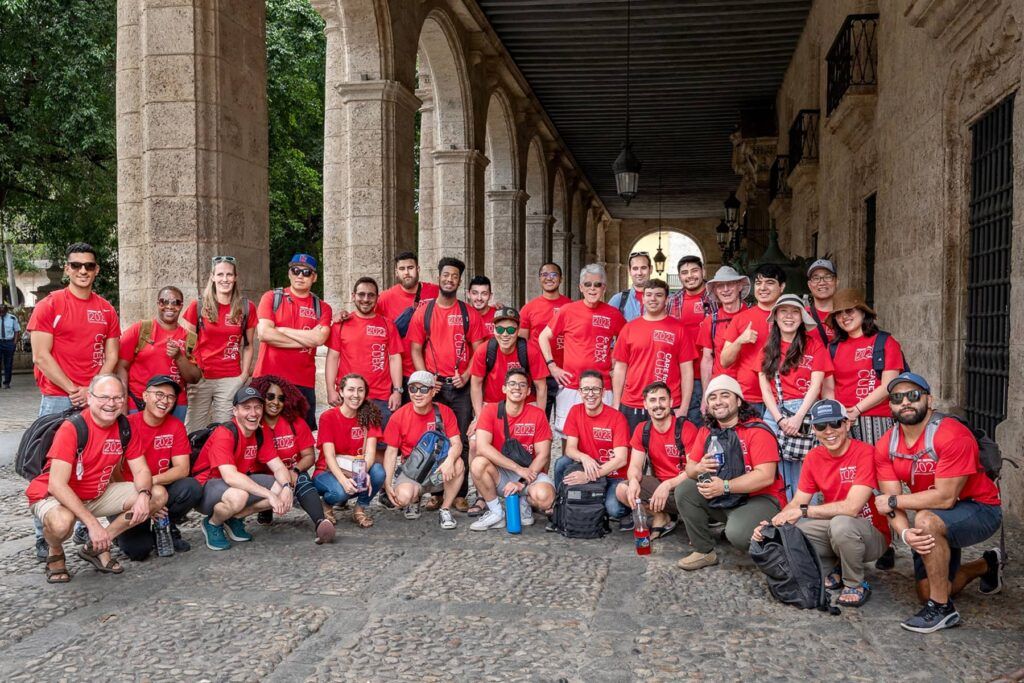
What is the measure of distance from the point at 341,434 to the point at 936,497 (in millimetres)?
3762

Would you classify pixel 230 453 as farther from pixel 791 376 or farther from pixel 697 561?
pixel 791 376

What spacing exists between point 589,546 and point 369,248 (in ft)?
21.3

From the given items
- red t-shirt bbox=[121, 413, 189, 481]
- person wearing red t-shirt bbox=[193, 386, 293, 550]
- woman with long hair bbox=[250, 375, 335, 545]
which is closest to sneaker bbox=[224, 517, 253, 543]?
person wearing red t-shirt bbox=[193, 386, 293, 550]

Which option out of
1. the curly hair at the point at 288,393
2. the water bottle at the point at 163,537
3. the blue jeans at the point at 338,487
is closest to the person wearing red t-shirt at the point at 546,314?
the blue jeans at the point at 338,487

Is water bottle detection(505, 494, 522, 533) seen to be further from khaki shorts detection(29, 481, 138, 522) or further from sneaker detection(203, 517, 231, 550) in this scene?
Result: khaki shorts detection(29, 481, 138, 522)

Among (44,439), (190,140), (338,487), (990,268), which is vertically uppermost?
(190,140)

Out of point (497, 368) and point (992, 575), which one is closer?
point (992, 575)

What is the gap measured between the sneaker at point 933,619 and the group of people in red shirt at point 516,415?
0.01 metres

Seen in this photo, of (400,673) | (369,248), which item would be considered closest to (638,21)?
(369,248)

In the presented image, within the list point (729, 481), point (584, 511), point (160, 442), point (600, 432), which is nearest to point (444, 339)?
point (600, 432)

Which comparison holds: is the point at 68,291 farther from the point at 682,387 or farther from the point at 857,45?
the point at 857,45

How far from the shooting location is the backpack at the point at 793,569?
4.18 metres

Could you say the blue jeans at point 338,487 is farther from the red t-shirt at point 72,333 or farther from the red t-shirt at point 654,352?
the red t-shirt at point 654,352

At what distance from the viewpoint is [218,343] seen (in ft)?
19.5
